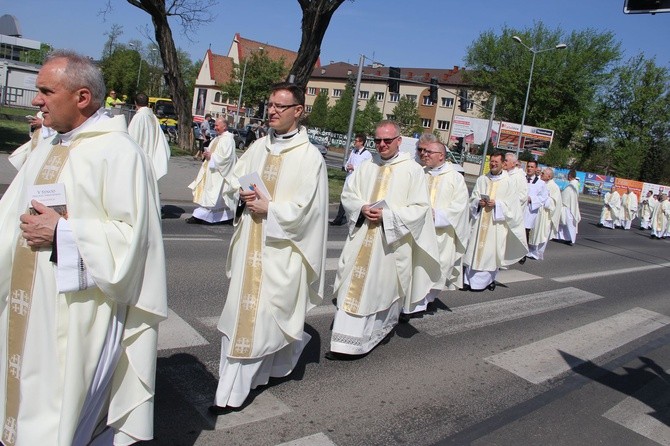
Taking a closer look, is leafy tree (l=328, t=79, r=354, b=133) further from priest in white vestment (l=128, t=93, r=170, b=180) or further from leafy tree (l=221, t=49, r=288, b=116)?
priest in white vestment (l=128, t=93, r=170, b=180)

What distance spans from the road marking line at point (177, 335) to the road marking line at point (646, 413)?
3.44 metres

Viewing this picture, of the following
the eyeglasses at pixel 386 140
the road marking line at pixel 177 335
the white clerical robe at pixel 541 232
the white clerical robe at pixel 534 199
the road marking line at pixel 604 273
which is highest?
the eyeglasses at pixel 386 140

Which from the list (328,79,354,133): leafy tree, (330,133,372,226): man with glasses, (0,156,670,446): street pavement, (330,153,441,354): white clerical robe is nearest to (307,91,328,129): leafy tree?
(328,79,354,133): leafy tree

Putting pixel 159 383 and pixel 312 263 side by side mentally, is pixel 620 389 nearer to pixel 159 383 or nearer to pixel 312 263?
pixel 312 263

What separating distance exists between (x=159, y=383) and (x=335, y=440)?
129cm

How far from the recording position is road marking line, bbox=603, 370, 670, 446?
4.62 m

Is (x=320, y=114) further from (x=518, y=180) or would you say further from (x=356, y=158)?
(x=518, y=180)

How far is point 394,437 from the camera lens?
394 cm

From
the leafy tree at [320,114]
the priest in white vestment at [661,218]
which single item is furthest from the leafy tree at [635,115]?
the priest in white vestment at [661,218]

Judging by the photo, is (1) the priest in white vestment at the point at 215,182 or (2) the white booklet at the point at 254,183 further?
(1) the priest in white vestment at the point at 215,182

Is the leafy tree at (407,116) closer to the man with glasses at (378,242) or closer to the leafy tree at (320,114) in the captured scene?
the leafy tree at (320,114)

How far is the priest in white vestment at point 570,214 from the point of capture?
1639 cm

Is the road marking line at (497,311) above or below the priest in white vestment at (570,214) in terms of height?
below

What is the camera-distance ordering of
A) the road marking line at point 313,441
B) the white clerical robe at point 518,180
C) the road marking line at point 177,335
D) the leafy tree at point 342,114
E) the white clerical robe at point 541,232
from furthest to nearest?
the leafy tree at point 342,114 < the white clerical robe at point 541,232 < the white clerical robe at point 518,180 < the road marking line at point 177,335 < the road marking line at point 313,441
